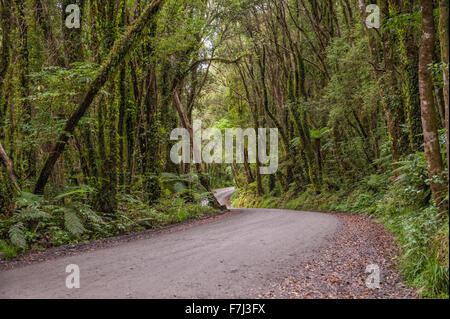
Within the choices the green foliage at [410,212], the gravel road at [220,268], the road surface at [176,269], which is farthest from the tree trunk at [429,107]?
the road surface at [176,269]

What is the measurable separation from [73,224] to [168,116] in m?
9.26

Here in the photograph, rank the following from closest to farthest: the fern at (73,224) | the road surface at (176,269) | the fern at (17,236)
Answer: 1. the road surface at (176,269)
2. the fern at (17,236)
3. the fern at (73,224)

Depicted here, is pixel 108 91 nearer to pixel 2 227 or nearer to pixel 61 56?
pixel 61 56

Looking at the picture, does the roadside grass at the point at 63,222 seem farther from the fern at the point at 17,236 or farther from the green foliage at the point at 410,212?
the green foliage at the point at 410,212

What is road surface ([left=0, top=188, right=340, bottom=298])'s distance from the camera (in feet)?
15.5

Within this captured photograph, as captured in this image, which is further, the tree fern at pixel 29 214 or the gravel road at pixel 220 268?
the tree fern at pixel 29 214

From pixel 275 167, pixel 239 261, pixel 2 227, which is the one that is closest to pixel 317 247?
pixel 239 261

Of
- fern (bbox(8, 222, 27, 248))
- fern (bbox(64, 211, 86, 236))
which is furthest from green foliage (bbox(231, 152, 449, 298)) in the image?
fern (bbox(8, 222, 27, 248))

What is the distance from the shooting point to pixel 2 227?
7570 millimetres

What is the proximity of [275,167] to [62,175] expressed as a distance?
56.5 ft

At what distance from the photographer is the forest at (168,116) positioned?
715cm

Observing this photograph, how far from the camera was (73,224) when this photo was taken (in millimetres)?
8453

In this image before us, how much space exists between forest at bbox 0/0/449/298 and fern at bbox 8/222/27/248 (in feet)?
0.10

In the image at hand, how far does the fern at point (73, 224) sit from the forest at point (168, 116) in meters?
0.04
